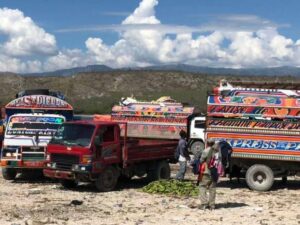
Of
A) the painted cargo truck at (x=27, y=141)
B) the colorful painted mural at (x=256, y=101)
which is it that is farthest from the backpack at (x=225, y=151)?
the painted cargo truck at (x=27, y=141)

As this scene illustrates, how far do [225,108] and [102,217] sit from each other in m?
6.71

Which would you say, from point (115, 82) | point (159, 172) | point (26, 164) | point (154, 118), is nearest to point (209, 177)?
point (159, 172)

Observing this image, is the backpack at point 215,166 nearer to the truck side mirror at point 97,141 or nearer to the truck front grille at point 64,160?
the truck side mirror at point 97,141

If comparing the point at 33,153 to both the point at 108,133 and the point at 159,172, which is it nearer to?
the point at 108,133

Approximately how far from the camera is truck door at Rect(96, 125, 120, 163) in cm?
1666

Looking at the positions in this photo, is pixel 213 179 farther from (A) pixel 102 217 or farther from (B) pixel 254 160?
(B) pixel 254 160

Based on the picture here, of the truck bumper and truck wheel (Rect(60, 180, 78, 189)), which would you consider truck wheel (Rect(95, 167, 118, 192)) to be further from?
the truck bumper

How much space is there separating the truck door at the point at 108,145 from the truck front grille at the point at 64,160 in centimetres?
70

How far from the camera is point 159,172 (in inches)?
747

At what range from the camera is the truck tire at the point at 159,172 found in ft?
62.1

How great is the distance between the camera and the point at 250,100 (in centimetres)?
1766

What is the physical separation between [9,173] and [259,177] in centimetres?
828

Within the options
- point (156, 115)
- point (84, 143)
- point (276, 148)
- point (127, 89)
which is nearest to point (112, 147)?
point (84, 143)

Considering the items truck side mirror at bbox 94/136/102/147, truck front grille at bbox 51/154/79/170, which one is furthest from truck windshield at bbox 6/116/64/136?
truck side mirror at bbox 94/136/102/147
